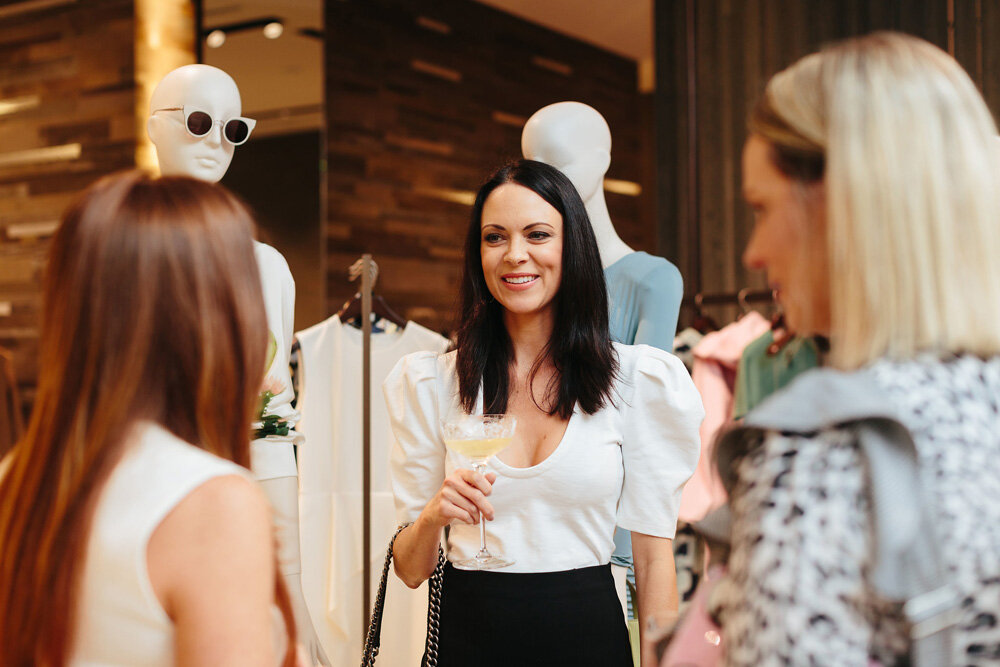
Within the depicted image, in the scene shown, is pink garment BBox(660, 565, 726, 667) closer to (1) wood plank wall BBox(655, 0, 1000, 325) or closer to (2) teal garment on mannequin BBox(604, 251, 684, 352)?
(2) teal garment on mannequin BBox(604, 251, 684, 352)

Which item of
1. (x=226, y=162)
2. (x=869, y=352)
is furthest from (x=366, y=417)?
(x=869, y=352)

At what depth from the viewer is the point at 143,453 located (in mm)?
927

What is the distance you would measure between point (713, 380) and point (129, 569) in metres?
2.60

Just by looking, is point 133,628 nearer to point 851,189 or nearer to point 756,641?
point 756,641

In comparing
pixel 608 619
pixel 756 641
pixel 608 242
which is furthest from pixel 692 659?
pixel 608 242

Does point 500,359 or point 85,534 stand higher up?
point 500,359

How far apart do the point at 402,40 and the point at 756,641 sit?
533 centimetres

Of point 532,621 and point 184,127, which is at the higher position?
point 184,127

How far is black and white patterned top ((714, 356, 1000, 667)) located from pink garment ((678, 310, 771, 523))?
2.35 meters

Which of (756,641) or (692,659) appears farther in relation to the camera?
(692,659)

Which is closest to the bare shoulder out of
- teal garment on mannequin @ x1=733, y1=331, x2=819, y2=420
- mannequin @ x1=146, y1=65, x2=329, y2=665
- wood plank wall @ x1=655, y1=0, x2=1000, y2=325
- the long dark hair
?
the long dark hair

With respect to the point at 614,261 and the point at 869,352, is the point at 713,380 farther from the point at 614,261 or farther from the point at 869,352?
the point at 869,352

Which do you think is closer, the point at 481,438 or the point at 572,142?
the point at 481,438

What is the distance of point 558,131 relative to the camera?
2.81 meters
